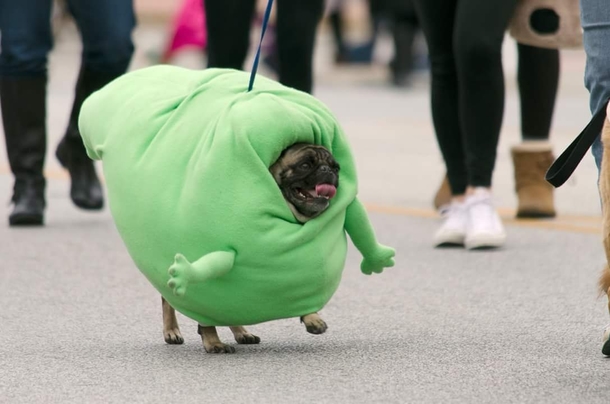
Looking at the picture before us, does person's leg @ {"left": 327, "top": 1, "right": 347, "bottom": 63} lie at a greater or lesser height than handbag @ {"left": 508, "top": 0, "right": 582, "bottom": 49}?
lesser

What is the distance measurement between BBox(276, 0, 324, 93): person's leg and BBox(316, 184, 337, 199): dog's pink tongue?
7.58 feet

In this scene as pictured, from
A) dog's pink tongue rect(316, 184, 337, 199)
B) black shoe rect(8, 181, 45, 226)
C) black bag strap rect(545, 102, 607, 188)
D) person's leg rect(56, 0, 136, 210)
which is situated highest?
black bag strap rect(545, 102, 607, 188)

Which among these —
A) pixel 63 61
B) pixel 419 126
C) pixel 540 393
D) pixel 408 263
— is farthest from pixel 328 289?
pixel 63 61

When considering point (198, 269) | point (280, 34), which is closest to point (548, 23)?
point (280, 34)

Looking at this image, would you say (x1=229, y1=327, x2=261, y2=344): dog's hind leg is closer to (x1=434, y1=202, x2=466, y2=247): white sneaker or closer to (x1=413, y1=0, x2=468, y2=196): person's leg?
(x1=434, y1=202, x2=466, y2=247): white sneaker

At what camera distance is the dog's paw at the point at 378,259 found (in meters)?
3.73

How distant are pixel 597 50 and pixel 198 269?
1126 mm

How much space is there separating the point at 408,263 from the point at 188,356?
1.72 meters

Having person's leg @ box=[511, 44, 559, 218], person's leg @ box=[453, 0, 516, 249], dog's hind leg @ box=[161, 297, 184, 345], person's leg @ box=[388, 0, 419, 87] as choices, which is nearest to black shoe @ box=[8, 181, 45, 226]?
person's leg @ box=[453, 0, 516, 249]

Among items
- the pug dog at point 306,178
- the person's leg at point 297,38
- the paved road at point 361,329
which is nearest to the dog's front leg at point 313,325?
the paved road at point 361,329

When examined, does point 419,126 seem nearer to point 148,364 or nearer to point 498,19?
point 498,19

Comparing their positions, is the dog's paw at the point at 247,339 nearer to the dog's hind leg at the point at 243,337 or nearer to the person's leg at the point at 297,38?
the dog's hind leg at the point at 243,337

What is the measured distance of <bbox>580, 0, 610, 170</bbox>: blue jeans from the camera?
349 centimetres

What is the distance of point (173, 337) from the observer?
12.5 feet
